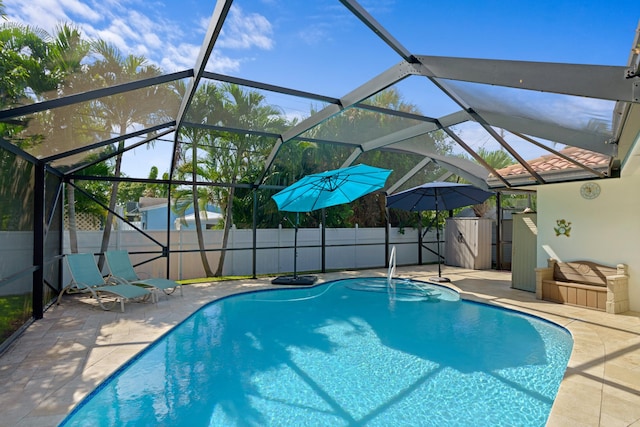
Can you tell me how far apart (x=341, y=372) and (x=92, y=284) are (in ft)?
18.4

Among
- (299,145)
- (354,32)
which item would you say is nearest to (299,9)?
(354,32)

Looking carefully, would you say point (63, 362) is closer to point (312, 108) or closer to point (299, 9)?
point (299, 9)

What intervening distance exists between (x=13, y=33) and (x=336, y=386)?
6.51 metres

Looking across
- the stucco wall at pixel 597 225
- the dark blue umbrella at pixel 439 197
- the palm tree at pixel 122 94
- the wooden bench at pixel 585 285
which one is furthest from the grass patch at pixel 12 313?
the stucco wall at pixel 597 225

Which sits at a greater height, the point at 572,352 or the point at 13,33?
the point at 13,33

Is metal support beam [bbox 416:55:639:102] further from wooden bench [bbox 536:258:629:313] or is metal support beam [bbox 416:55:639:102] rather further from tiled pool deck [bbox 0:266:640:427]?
wooden bench [bbox 536:258:629:313]

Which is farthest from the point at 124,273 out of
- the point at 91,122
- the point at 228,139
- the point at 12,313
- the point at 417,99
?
the point at 417,99

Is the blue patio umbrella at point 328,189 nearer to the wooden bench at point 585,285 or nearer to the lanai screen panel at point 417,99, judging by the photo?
the lanai screen panel at point 417,99

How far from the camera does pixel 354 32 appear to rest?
18.1 feet

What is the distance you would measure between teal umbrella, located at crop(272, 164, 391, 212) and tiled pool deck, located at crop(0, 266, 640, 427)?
10.8ft

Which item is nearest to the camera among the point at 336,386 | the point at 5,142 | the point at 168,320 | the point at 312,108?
the point at 336,386

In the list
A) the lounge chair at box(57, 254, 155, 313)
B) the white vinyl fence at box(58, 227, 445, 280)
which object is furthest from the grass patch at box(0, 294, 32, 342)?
the white vinyl fence at box(58, 227, 445, 280)

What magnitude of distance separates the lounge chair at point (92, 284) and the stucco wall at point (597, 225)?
28.6 ft

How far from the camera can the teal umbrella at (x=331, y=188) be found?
7957 mm
